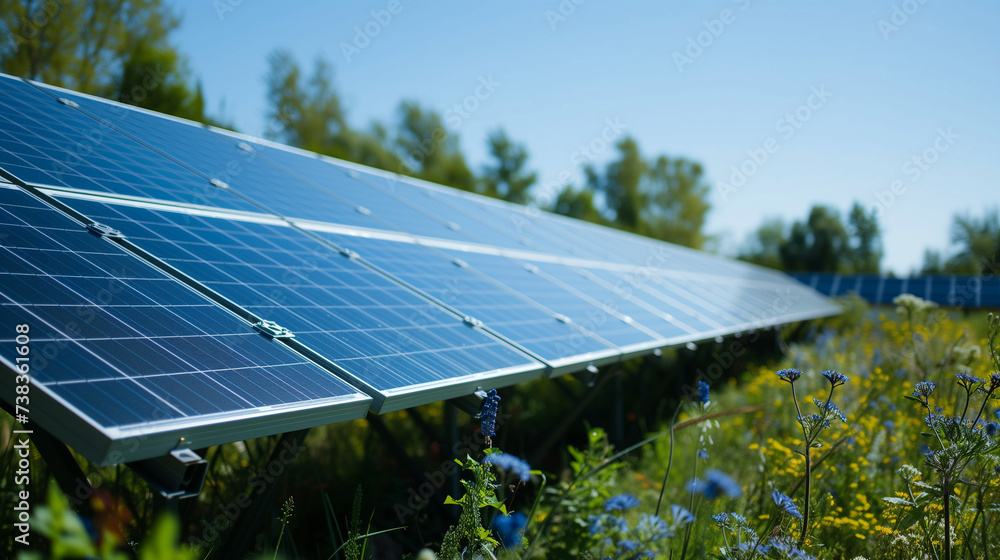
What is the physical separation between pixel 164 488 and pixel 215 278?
1.72m

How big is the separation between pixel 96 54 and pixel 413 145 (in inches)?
1277

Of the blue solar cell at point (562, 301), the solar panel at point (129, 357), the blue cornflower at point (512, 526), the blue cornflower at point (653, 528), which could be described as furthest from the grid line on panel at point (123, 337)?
the blue solar cell at point (562, 301)

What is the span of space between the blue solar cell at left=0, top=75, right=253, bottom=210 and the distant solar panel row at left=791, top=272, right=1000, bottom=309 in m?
28.6

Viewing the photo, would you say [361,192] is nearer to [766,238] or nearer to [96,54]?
[96,54]

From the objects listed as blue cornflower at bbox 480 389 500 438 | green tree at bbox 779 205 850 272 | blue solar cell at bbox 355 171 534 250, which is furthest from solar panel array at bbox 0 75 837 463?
Result: green tree at bbox 779 205 850 272

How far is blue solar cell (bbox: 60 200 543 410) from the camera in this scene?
348cm

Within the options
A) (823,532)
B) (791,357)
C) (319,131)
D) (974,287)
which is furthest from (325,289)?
(319,131)

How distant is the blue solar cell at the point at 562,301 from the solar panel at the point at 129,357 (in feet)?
11.7

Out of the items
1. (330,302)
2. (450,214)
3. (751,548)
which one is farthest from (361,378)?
(450,214)

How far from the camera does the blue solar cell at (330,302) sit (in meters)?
3.48

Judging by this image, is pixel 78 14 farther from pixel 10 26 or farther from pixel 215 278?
pixel 215 278

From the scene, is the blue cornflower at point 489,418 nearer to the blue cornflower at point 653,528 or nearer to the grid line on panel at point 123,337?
the grid line on panel at point 123,337

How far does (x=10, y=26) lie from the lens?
63.7 ft

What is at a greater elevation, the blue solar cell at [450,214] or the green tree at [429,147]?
the green tree at [429,147]
